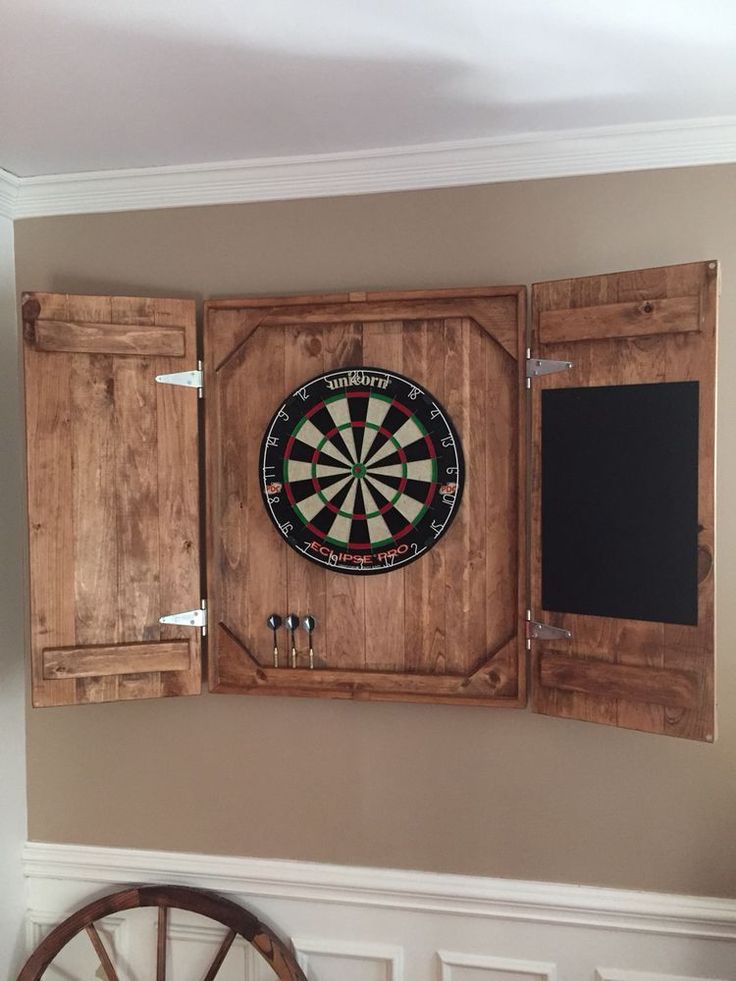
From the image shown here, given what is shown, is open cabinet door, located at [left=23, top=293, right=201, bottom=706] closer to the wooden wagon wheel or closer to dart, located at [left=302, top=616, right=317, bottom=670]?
dart, located at [left=302, top=616, right=317, bottom=670]

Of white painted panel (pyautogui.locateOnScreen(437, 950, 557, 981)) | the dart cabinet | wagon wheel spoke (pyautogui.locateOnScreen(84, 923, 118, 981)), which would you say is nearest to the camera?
the dart cabinet

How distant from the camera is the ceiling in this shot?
1.67 m

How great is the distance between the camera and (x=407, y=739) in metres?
2.43

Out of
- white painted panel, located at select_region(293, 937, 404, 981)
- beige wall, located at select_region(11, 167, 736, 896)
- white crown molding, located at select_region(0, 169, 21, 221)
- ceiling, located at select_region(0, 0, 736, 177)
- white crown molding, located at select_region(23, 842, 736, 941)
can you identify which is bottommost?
white painted panel, located at select_region(293, 937, 404, 981)

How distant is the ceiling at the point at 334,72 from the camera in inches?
65.6

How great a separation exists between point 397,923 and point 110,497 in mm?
1449

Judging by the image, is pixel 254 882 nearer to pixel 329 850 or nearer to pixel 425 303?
pixel 329 850

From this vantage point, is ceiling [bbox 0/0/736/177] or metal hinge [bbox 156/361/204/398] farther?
metal hinge [bbox 156/361/204/398]

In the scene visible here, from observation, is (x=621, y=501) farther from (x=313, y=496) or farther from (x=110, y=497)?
(x=110, y=497)

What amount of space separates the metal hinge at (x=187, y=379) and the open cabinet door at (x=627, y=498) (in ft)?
3.05

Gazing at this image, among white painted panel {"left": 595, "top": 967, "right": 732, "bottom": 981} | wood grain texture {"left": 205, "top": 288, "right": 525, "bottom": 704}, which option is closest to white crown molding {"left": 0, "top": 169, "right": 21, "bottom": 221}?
wood grain texture {"left": 205, "top": 288, "right": 525, "bottom": 704}

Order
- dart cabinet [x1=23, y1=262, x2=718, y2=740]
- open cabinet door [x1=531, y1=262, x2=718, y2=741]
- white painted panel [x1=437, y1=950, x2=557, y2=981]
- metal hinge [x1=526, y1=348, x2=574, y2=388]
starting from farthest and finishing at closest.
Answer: white painted panel [x1=437, y1=950, x2=557, y2=981] → dart cabinet [x1=23, y1=262, x2=718, y2=740] → metal hinge [x1=526, y1=348, x2=574, y2=388] → open cabinet door [x1=531, y1=262, x2=718, y2=741]

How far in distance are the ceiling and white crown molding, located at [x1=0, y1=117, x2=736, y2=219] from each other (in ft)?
0.12

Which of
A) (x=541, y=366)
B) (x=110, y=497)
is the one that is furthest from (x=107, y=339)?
(x=541, y=366)
